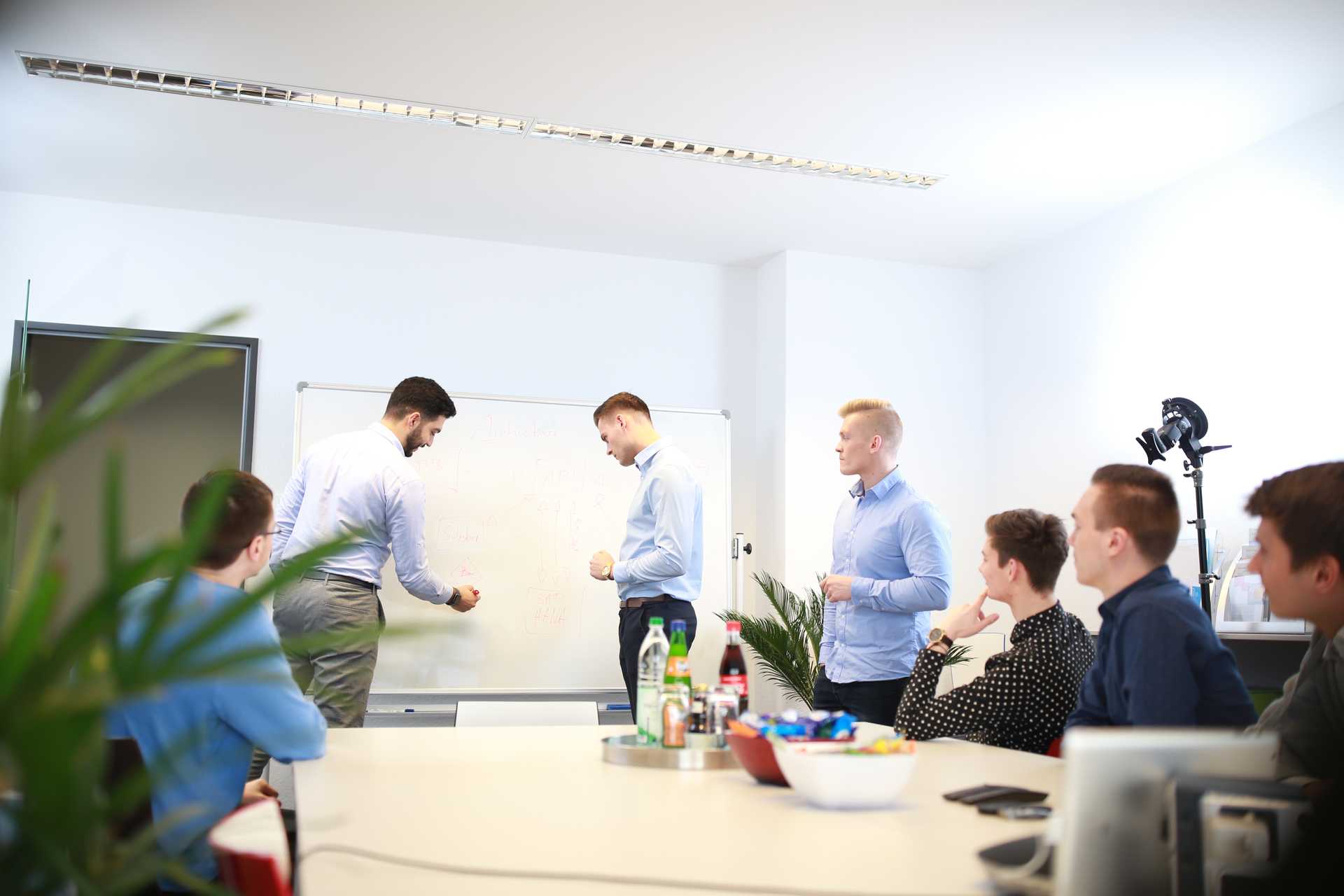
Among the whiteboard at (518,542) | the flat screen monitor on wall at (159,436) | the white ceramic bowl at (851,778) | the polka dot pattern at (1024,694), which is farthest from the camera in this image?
the flat screen monitor on wall at (159,436)

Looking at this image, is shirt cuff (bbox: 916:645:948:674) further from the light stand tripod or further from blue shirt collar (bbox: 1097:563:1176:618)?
the light stand tripod

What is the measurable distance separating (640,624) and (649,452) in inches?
22.3

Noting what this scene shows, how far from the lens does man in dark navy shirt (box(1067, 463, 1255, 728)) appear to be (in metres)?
1.80

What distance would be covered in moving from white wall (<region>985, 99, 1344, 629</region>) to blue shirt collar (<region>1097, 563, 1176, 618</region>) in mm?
2355

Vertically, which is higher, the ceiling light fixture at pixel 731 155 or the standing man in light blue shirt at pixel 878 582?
the ceiling light fixture at pixel 731 155

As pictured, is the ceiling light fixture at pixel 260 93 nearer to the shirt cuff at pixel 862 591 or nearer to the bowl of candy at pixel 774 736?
the shirt cuff at pixel 862 591

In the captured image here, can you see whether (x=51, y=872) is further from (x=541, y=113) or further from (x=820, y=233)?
(x=820, y=233)

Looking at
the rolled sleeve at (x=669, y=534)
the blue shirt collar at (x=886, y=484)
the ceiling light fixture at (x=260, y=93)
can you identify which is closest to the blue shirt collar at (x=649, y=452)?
the rolled sleeve at (x=669, y=534)

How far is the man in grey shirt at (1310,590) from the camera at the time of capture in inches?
67.7

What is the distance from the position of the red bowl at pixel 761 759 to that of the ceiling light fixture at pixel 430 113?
9.42 feet

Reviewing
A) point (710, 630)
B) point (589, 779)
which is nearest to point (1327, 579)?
point (589, 779)

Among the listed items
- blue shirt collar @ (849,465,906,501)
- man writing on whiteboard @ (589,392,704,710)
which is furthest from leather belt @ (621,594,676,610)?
blue shirt collar @ (849,465,906,501)

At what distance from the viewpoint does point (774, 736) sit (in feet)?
5.58

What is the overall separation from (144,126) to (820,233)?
2.98 metres
